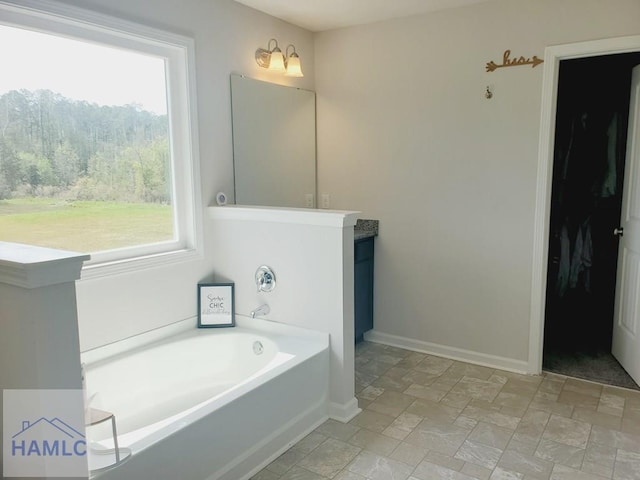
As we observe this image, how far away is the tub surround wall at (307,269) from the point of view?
2.76m

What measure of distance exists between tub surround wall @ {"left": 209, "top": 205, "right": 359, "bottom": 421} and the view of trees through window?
50 cm

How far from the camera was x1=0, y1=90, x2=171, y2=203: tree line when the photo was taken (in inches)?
91.4

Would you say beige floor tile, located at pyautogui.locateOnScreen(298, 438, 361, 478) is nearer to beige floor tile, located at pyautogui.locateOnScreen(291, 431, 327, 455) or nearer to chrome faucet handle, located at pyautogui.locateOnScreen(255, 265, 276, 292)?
beige floor tile, located at pyautogui.locateOnScreen(291, 431, 327, 455)

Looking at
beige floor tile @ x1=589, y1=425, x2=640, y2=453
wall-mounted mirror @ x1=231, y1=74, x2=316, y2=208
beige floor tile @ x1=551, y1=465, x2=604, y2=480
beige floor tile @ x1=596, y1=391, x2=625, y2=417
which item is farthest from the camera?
wall-mounted mirror @ x1=231, y1=74, x2=316, y2=208

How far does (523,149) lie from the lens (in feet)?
10.8

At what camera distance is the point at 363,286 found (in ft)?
12.8

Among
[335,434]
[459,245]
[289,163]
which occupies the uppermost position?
[289,163]

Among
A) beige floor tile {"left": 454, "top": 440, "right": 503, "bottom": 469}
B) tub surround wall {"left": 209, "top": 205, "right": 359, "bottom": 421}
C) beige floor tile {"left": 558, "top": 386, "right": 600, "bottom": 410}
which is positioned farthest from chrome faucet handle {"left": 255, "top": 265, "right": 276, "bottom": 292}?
beige floor tile {"left": 558, "top": 386, "right": 600, "bottom": 410}

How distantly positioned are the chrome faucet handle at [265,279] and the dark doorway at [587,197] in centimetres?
224

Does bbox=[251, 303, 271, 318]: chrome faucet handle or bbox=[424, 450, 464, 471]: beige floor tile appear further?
bbox=[251, 303, 271, 318]: chrome faucet handle

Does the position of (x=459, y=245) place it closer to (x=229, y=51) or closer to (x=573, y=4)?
(x=573, y=4)

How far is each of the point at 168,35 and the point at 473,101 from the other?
6.60 feet

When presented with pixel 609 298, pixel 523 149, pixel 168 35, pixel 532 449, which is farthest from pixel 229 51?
pixel 609 298

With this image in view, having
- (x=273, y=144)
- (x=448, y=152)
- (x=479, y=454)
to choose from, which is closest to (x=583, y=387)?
(x=479, y=454)
